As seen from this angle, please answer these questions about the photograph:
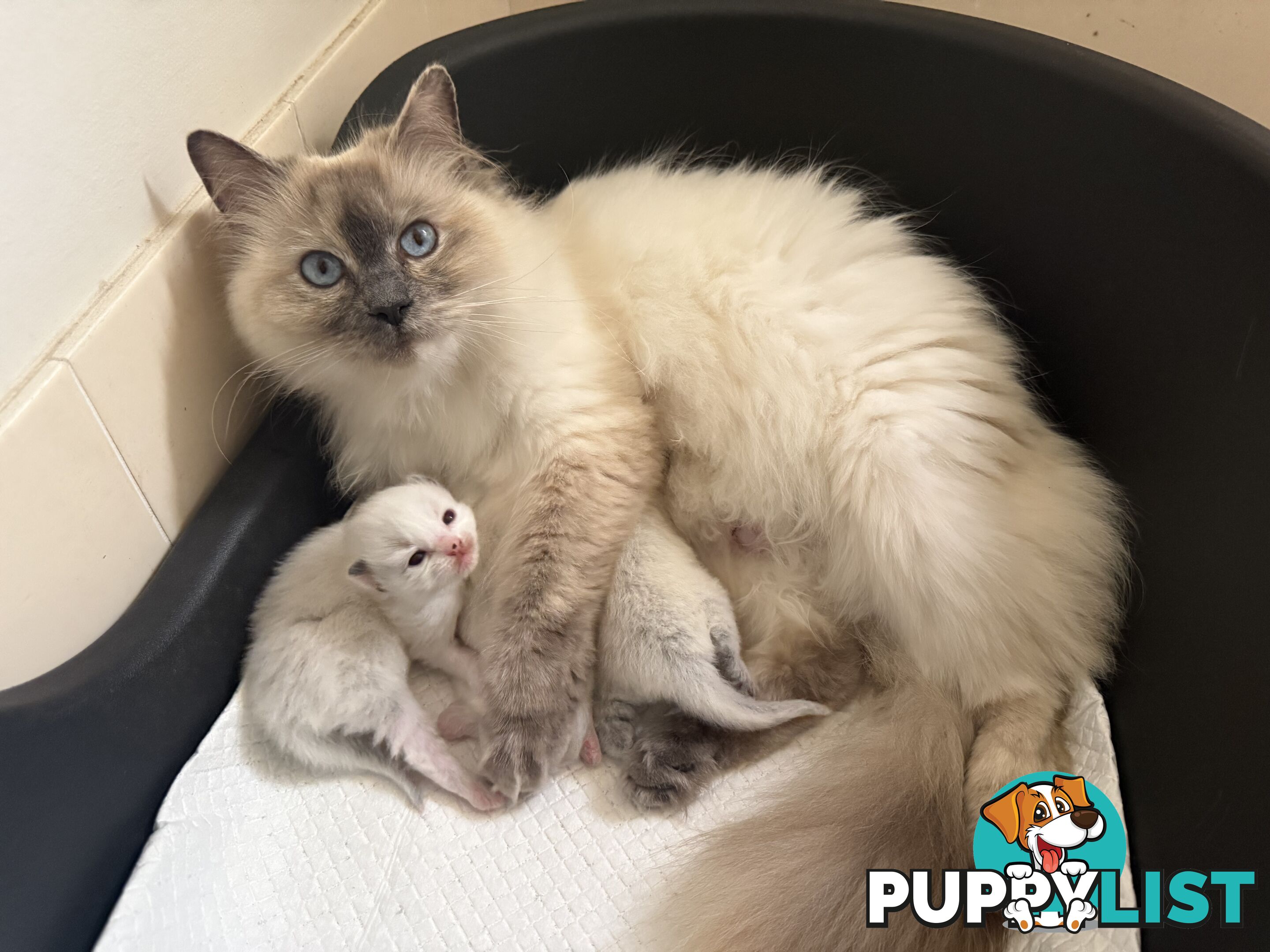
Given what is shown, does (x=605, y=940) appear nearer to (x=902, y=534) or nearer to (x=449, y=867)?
(x=449, y=867)

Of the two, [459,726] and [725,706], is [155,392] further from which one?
[725,706]

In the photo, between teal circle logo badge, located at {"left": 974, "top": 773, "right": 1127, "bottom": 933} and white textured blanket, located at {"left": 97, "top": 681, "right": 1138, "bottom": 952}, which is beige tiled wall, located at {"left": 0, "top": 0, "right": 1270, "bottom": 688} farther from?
teal circle logo badge, located at {"left": 974, "top": 773, "right": 1127, "bottom": 933}

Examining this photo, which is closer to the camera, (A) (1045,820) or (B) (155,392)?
(A) (1045,820)

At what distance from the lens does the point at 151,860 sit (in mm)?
1224

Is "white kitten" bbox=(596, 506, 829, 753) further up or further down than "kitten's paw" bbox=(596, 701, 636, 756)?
further up

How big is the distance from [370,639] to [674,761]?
0.48 meters

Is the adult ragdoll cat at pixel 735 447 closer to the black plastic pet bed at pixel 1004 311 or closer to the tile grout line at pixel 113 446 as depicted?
the black plastic pet bed at pixel 1004 311

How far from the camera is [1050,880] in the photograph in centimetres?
112

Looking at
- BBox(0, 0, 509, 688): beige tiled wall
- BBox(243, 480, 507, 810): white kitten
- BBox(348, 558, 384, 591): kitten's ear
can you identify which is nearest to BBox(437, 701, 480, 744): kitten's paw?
BBox(243, 480, 507, 810): white kitten

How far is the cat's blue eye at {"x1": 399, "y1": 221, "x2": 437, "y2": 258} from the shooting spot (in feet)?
4.10

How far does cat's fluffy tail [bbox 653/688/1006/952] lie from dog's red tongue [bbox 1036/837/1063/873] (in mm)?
89

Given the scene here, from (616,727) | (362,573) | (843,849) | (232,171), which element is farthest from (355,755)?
(232,171)

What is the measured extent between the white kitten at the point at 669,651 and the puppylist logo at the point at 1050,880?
28 centimetres

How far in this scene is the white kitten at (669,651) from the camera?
125 cm
